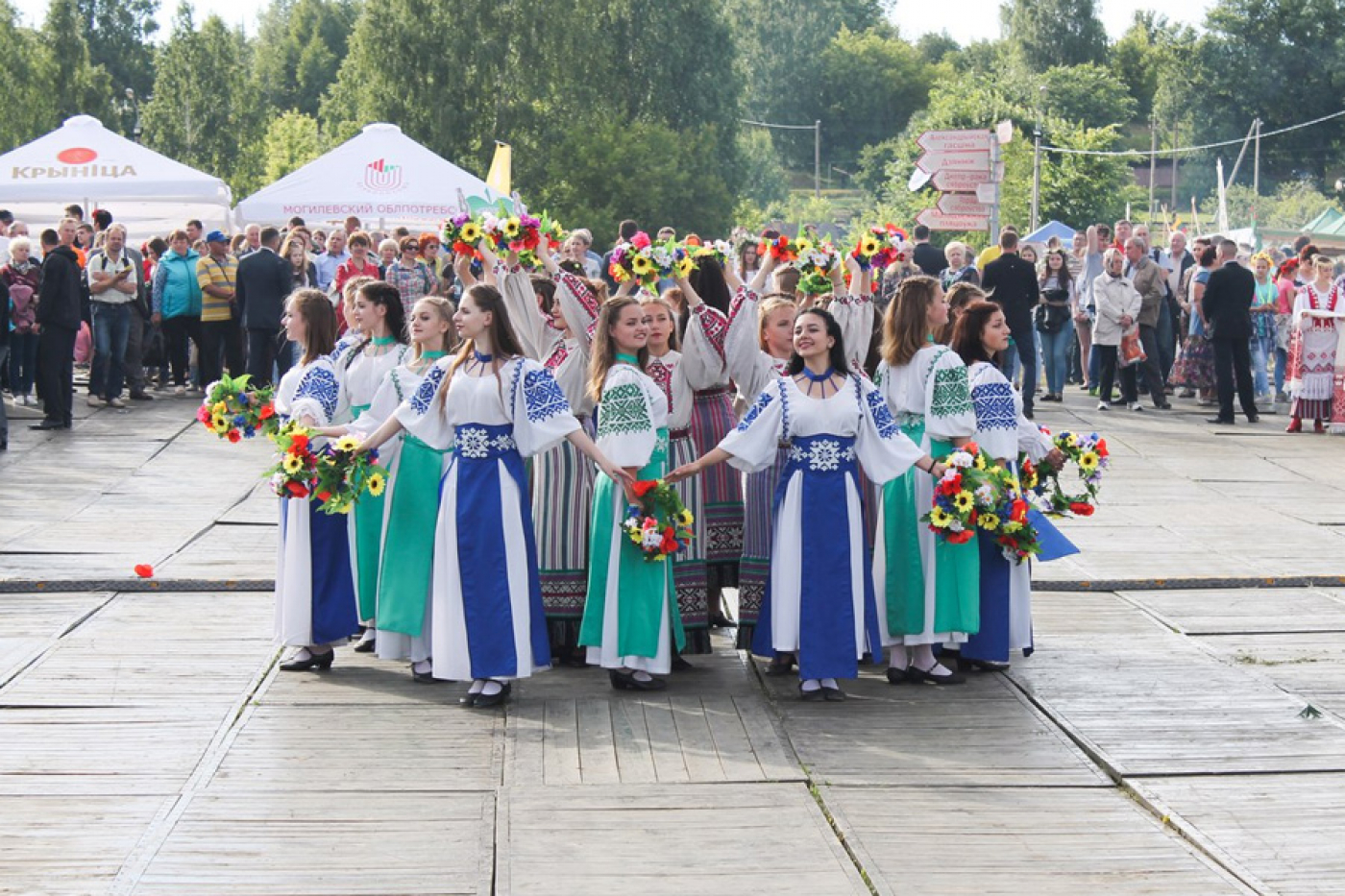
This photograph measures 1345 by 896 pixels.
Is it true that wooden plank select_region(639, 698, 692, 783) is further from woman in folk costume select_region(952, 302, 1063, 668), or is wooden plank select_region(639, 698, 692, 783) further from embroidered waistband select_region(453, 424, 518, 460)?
woman in folk costume select_region(952, 302, 1063, 668)

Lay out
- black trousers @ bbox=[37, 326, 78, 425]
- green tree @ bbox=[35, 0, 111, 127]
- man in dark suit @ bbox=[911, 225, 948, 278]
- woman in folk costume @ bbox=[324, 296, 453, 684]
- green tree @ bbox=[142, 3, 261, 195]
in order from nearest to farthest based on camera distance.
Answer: woman in folk costume @ bbox=[324, 296, 453, 684]
black trousers @ bbox=[37, 326, 78, 425]
man in dark suit @ bbox=[911, 225, 948, 278]
green tree @ bbox=[142, 3, 261, 195]
green tree @ bbox=[35, 0, 111, 127]

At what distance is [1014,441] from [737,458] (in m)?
1.40

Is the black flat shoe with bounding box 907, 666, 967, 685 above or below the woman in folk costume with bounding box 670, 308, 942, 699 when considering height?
below

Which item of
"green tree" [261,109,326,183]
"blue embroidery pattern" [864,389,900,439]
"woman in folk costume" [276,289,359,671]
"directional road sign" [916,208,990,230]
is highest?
→ "green tree" [261,109,326,183]

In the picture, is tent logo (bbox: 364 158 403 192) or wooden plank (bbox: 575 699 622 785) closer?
wooden plank (bbox: 575 699 622 785)

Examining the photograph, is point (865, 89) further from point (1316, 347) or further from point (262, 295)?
point (262, 295)

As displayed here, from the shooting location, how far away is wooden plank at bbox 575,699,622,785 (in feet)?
22.2

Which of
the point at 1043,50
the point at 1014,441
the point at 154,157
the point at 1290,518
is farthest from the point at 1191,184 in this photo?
the point at 1014,441

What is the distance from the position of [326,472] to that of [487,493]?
0.71m

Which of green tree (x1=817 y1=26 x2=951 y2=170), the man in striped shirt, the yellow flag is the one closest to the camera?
the man in striped shirt

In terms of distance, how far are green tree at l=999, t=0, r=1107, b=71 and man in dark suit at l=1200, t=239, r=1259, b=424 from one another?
249 ft

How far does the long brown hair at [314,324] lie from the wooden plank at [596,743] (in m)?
2.17

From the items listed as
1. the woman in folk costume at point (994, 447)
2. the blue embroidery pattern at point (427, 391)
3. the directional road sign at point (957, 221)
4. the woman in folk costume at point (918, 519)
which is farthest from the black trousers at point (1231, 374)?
the blue embroidery pattern at point (427, 391)

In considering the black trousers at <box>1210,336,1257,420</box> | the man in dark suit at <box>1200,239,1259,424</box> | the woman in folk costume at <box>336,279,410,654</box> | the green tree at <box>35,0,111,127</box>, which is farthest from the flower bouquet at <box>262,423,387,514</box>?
the green tree at <box>35,0,111,127</box>
